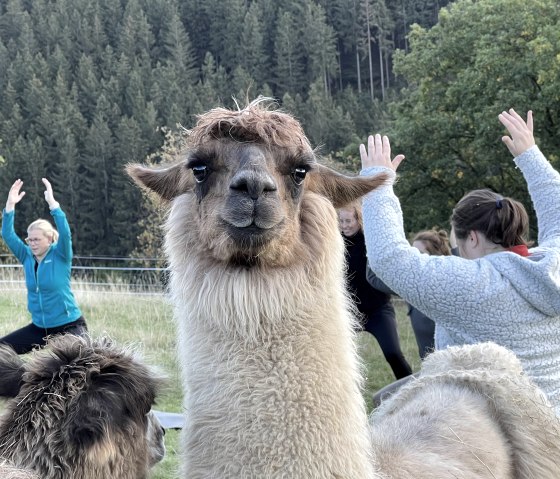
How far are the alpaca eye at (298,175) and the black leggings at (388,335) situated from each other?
356 cm

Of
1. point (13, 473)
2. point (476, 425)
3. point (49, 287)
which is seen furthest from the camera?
point (49, 287)

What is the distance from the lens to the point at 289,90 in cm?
7969

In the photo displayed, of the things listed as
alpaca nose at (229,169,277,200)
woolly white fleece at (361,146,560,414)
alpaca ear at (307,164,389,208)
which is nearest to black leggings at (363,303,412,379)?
woolly white fleece at (361,146,560,414)

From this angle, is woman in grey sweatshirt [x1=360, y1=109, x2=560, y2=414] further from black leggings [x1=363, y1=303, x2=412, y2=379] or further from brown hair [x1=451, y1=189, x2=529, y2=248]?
black leggings [x1=363, y1=303, x2=412, y2=379]

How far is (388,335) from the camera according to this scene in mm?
5664

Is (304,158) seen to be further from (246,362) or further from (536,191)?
(536,191)

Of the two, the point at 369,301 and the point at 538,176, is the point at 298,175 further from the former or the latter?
the point at 369,301

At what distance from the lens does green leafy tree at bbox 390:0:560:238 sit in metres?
20.0

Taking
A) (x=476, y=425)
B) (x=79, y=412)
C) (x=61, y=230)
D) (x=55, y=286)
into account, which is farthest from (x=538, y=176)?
(x=55, y=286)

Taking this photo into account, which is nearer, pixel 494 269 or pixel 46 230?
pixel 494 269

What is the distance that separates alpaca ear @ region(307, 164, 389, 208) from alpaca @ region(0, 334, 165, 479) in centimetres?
89

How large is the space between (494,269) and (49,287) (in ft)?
14.5

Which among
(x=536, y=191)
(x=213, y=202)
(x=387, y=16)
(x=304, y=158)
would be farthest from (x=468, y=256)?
(x=387, y=16)

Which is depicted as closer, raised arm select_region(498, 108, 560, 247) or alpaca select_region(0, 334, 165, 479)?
alpaca select_region(0, 334, 165, 479)
